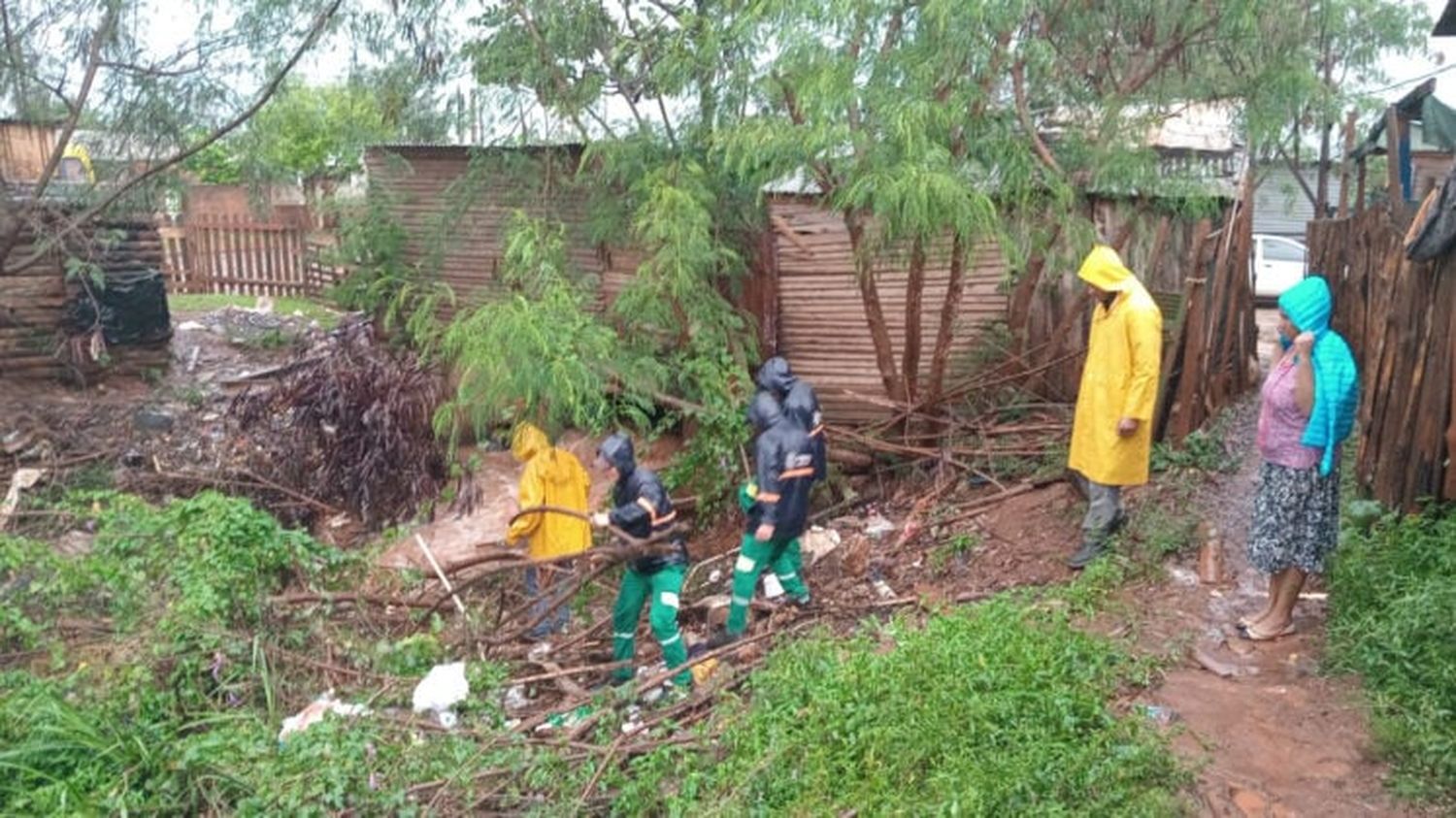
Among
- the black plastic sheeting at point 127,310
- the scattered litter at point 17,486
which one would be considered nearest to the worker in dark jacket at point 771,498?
the scattered litter at point 17,486

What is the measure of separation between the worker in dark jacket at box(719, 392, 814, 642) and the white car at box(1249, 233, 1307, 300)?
11.9m

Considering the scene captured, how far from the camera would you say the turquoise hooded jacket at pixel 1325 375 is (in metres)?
4.44

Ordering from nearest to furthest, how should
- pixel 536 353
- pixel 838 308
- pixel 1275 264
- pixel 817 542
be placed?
pixel 536 353, pixel 817 542, pixel 838 308, pixel 1275 264

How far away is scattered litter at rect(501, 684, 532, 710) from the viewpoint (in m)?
5.52

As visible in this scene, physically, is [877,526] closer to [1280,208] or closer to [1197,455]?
[1197,455]

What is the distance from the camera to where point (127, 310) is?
39.0 ft

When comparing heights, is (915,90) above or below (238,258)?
above

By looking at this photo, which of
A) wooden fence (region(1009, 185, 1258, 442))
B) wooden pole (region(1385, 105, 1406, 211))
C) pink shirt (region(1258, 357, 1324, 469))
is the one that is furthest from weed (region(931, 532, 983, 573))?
wooden pole (region(1385, 105, 1406, 211))

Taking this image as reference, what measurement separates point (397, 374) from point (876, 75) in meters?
4.66

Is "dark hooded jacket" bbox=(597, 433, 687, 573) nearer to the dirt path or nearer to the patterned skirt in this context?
the dirt path

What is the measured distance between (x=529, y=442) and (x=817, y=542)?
205cm

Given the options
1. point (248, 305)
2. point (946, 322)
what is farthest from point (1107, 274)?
point (248, 305)

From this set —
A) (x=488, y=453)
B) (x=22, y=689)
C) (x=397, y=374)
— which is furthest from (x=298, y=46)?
(x=22, y=689)

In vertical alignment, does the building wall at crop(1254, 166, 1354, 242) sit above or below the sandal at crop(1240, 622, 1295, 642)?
above
